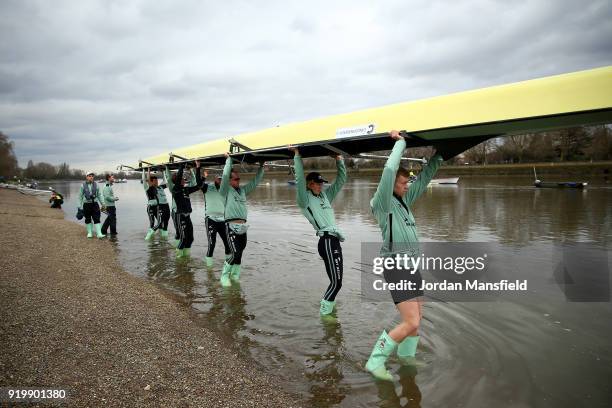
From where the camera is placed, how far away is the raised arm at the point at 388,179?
336cm

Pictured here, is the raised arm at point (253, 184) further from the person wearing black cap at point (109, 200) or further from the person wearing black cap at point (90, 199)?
the person wearing black cap at point (90, 199)

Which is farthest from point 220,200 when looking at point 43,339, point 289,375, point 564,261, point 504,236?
point 504,236

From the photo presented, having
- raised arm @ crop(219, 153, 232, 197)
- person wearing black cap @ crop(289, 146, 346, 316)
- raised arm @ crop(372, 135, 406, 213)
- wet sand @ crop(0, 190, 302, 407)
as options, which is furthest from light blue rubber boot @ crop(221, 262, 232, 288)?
raised arm @ crop(372, 135, 406, 213)

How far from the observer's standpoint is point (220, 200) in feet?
26.9

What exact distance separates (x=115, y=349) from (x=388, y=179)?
3.54m

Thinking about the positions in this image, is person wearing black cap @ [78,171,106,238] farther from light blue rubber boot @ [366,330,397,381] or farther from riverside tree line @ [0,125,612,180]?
riverside tree line @ [0,125,612,180]

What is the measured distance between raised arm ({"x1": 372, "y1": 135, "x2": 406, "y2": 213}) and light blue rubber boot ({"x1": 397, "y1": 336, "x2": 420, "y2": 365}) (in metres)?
1.64

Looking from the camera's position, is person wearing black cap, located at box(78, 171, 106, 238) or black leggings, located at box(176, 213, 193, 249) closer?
black leggings, located at box(176, 213, 193, 249)

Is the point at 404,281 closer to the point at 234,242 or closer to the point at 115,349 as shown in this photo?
the point at 115,349

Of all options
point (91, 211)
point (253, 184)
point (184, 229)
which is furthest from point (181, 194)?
point (91, 211)

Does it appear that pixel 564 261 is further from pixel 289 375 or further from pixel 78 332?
pixel 78 332

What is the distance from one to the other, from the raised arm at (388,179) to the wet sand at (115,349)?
2.04m

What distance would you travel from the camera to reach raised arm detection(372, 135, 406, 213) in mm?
3359

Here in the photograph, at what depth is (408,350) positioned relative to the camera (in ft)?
13.6
